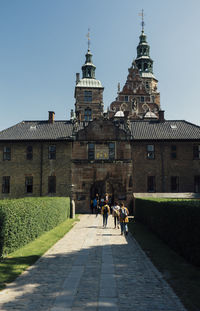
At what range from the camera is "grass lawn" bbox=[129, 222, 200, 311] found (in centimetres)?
589

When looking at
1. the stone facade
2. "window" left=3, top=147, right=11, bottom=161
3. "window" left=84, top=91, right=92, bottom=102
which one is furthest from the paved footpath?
"window" left=84, top=91, right=92, bottom=102

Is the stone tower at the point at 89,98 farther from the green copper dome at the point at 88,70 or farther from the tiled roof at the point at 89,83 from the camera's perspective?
the green copper dome at the point at 88,70

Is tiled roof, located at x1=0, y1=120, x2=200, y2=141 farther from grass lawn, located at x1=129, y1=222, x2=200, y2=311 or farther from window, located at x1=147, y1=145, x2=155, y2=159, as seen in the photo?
grass lawn, located at x1=129, y1=222, x2=200, y2=311

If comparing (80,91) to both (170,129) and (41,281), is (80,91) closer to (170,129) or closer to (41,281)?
(170,129)

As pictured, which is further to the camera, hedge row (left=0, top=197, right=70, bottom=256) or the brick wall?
the brick wall

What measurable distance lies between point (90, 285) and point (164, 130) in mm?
28712

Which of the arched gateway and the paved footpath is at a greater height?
the arched gateway

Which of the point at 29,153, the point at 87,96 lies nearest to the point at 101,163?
the point at 29,153

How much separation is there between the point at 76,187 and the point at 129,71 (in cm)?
3954

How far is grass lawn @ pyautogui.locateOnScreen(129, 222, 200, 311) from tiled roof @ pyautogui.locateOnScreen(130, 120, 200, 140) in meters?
20.5

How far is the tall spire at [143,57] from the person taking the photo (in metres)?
72.2

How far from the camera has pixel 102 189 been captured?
30094 mm

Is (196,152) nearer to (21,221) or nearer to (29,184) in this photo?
(29,184)

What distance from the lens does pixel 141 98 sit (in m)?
58.4
